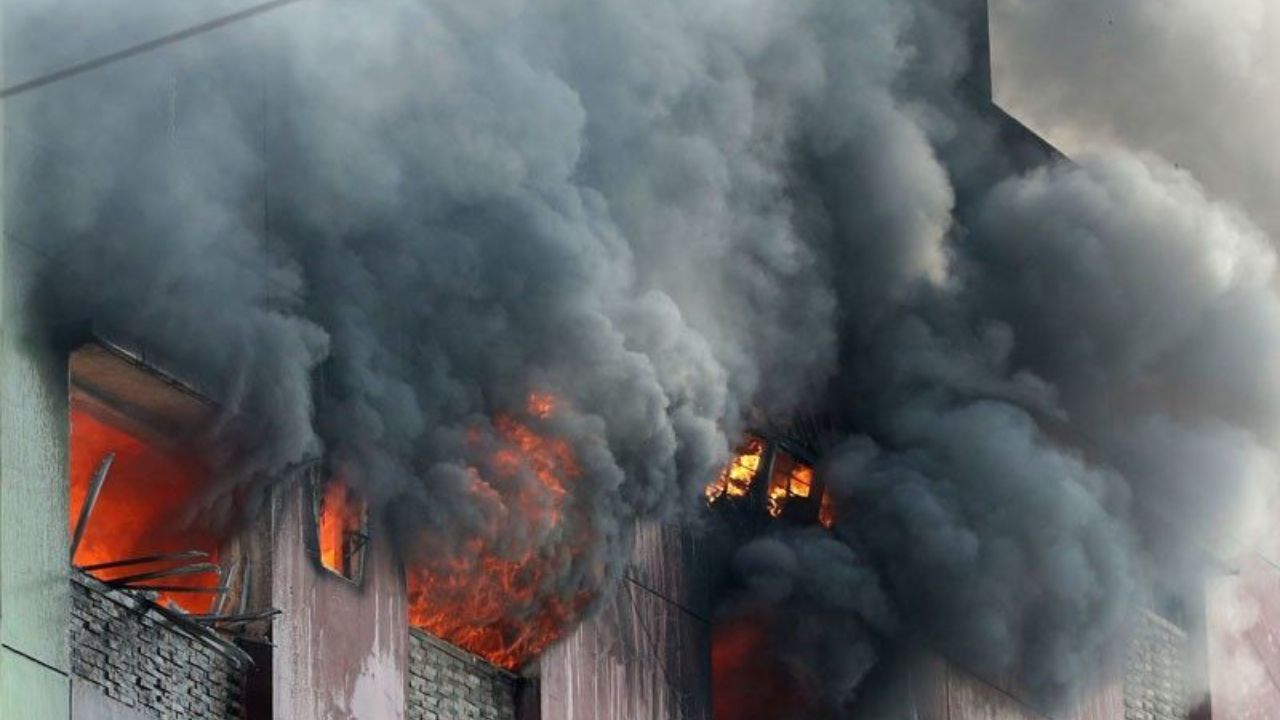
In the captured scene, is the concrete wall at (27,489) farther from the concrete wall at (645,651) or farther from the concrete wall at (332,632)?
the concrete wall at (645,651)

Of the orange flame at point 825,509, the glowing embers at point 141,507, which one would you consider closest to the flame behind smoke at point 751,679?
the orange flame at point 825,509

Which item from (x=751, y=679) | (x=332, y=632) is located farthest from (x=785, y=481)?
(x=332, y=632)

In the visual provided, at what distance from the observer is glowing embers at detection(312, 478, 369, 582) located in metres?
28.2

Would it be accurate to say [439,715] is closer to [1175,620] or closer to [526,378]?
[526,378]

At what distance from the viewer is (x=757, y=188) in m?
35.2

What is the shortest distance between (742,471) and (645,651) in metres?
3.04

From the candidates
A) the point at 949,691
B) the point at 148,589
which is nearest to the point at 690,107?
the point at 949,691

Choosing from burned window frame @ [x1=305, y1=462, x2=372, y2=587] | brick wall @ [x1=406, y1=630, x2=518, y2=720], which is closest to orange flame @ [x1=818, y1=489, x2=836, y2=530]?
brick wall @ [x1=406, y1=630, x2=518, y2=720]

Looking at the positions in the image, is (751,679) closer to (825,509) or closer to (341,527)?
(825,509)

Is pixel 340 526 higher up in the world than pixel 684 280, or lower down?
lower down

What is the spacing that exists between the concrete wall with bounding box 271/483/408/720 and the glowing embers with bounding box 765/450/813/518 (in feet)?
23.4

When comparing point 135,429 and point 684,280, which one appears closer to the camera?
point 135,429

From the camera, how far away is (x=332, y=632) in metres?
27.6

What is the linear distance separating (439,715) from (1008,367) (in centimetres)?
1135
